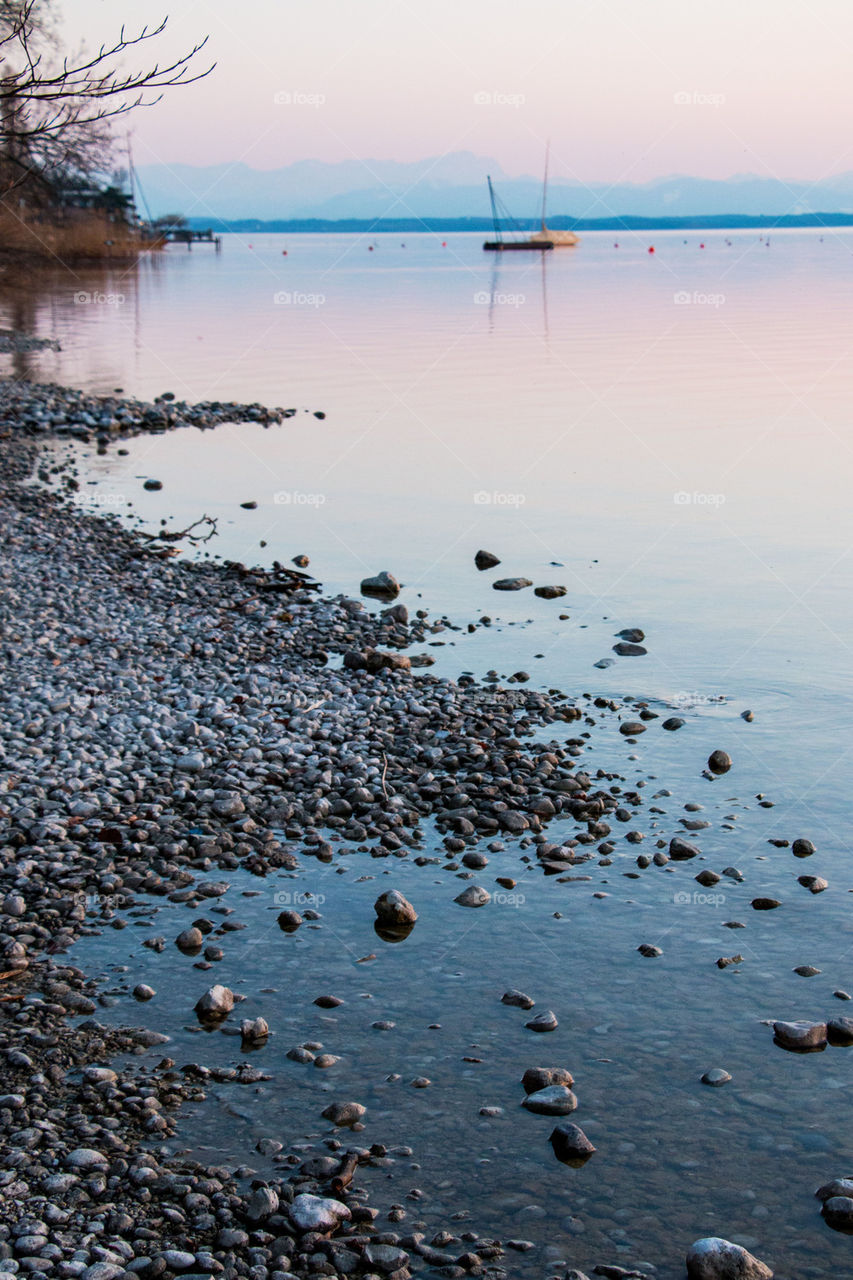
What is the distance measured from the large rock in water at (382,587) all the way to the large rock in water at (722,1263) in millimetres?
10883

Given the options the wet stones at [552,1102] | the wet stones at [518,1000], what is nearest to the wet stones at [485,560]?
the wet stones at [518,1000]

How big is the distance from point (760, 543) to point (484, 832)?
1090 centimetres

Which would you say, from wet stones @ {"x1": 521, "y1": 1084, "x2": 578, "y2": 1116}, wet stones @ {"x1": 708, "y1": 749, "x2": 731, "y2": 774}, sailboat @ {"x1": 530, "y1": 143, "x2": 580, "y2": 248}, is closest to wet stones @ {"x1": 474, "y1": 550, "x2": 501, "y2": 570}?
wet stones @ {"x1": 708, "y1": 749, "x2": 731, "y2": 774}

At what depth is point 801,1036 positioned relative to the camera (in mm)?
6668

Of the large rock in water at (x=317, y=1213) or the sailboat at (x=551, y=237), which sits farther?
the sailboat at (x=551, y=237)

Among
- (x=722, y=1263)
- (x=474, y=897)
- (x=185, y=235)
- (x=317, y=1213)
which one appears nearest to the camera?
(x=722, y=1263)

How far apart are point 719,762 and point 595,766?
1070 mm

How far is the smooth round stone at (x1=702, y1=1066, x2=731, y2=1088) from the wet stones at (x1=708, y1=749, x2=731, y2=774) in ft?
13.6

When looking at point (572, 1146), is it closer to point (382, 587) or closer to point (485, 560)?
point (382, 587)

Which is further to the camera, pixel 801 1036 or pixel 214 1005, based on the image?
pixel 214 1005

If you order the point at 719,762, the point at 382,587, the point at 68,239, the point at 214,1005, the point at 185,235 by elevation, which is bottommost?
the point at 214,1005

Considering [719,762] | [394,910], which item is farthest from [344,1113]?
[719,762]

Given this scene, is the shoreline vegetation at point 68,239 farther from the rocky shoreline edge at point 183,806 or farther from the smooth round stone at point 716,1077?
the smooth round stone at point 716,1077

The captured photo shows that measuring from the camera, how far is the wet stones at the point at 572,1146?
5812 millimetres
